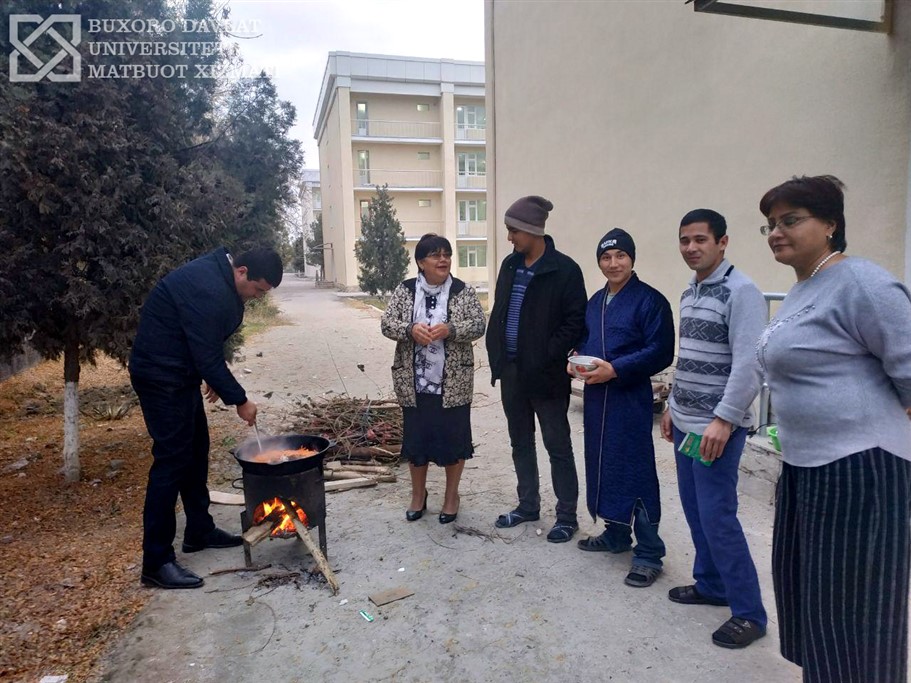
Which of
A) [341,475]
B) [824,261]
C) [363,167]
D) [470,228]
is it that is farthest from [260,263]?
[470,228]

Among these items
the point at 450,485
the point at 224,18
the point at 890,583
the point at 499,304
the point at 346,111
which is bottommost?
the point at 450,485

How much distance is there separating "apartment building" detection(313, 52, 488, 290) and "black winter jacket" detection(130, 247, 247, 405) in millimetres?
31237

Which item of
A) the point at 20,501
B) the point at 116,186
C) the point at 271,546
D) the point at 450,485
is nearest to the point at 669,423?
the point at 450,485

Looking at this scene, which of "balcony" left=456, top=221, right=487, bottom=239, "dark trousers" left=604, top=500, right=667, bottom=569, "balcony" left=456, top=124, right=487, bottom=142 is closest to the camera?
"dark trousers" left=604, top=500, right=667, bottom=569

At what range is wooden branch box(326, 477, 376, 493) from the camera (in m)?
5.12

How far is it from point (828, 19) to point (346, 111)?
109 feet

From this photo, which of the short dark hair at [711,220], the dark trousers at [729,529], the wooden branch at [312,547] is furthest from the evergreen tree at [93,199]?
the dark trousers at [729,529]

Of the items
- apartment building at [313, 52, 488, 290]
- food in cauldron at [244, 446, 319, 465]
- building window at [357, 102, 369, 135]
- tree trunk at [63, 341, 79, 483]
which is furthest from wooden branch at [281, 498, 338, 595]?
building window at [357, 102, 369, 135]

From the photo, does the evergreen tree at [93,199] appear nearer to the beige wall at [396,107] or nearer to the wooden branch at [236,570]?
the wooden branch at [236,570]

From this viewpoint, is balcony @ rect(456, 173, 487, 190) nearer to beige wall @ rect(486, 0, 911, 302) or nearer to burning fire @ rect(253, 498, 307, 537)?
beige wall @ rect(486, 0, 911, 302)

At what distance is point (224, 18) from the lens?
6.48 metres

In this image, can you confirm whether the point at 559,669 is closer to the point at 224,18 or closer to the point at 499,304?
the point at 499,304

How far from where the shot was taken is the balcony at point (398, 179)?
35.8 m

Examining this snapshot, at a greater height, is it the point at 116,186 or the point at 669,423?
the point at 116,186
